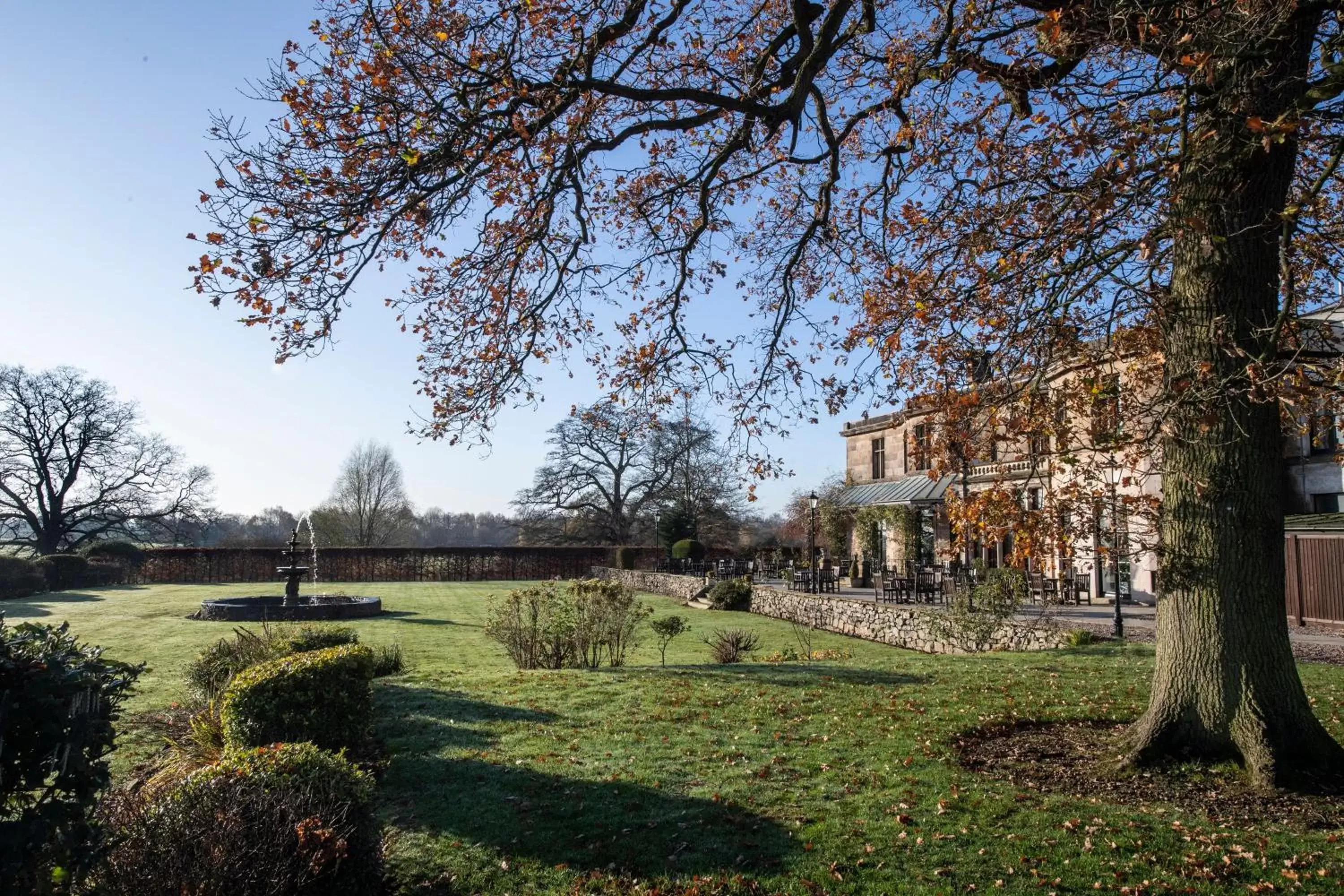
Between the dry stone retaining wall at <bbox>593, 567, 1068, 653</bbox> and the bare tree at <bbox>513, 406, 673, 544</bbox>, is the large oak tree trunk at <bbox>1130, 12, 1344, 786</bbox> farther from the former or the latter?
the bare tree at <bbox>513, 406, 673, 544</bbox>

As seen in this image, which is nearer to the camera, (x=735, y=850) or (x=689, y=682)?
(x=735, y=850)

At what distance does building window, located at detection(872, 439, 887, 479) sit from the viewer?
126ft

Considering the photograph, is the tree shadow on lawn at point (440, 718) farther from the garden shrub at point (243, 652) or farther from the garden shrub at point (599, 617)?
the garden shrub at point (599, 617)

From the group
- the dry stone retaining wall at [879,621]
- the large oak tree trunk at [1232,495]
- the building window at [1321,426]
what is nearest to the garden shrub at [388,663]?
the large oak tree trunk at [1232,495]

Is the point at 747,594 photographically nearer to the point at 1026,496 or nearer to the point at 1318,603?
the point at 1318,603

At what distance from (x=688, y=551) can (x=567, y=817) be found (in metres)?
36.2

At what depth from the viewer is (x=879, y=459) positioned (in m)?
38.9

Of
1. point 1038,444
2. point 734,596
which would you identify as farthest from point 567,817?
point 734,596

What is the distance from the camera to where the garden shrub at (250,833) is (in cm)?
418

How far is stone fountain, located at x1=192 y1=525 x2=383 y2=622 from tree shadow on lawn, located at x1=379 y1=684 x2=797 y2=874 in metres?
17.4

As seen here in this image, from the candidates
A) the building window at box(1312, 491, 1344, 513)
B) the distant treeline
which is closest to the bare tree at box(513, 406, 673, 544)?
the distant treeline

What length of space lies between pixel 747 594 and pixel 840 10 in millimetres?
22584

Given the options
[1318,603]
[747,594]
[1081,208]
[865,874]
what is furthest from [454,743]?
[747,594]

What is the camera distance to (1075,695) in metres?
9.52
